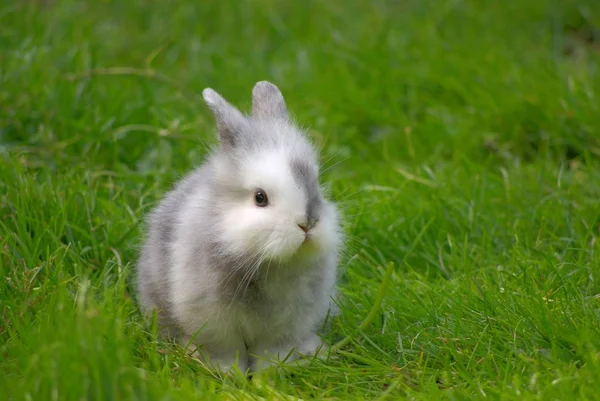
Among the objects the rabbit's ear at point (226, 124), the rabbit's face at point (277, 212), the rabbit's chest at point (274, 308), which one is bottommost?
the rabbit's chest at point (274, 308)

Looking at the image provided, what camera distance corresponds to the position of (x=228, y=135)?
376cm

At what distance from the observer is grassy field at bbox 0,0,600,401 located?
3477 millimetres

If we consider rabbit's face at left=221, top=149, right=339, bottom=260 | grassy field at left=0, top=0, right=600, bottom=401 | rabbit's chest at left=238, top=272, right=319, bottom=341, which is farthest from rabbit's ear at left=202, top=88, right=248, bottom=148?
rabbit's chest at left=238, top=272, right=319, bottom=341

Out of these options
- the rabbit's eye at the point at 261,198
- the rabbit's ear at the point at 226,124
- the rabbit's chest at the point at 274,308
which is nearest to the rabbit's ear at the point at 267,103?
the rabbit's ear at the point at 226,124

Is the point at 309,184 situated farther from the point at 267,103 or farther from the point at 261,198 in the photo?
the point at 267,103

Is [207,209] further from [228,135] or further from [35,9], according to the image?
[35,9]

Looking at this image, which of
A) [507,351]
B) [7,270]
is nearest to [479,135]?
[507,351]

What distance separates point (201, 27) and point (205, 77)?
32.4 inches

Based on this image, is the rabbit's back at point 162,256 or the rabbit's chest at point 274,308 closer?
the rabbit's chest at point 274,308

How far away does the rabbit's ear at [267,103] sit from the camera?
13.0 ft

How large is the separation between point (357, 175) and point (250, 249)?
223 cm

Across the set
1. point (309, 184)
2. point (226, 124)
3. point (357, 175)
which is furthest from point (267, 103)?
point (357, 175)

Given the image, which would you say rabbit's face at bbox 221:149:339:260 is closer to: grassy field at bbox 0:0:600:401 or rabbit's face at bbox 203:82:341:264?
rabbit's face at bbox 203:82:341:264

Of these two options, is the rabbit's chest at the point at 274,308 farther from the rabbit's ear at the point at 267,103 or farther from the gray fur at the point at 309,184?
the rabbit's ear at the point at 267,103
